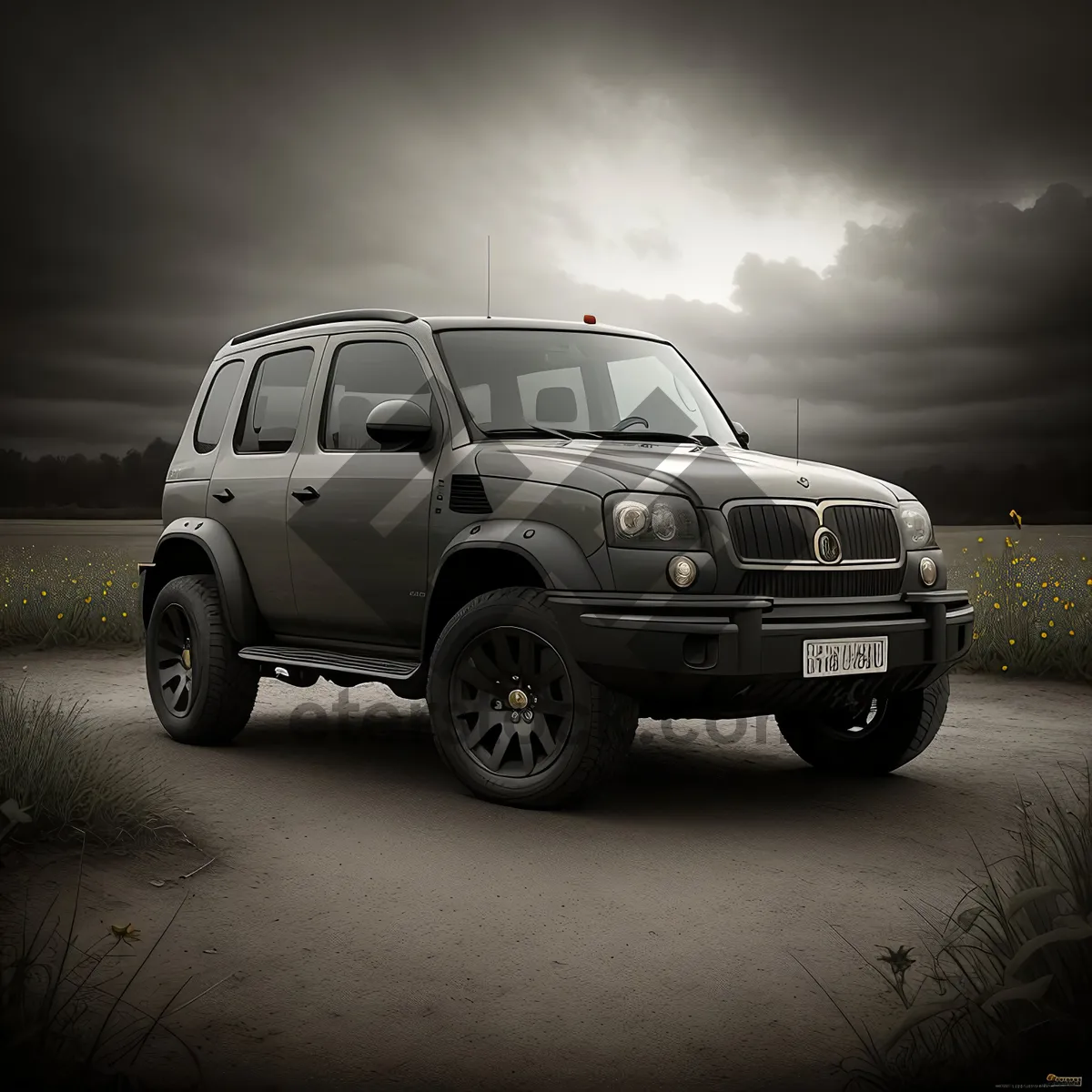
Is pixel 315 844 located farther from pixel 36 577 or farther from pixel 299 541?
pixel 36 577

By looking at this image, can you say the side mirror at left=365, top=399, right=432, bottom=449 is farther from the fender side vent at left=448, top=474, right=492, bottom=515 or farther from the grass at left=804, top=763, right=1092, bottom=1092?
the grass at left=804, top=763, right=1092, bottom=1092

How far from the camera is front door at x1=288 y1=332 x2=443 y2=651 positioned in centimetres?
606

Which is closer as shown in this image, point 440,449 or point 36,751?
point 36,751

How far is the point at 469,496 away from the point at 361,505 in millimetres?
774

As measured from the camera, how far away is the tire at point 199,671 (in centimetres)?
704

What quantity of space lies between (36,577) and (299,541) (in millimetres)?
8605

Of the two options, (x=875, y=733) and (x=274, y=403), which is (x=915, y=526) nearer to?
(x=875, y=733)

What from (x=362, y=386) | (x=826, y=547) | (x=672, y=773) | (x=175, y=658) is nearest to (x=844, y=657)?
(x=826, y=547)

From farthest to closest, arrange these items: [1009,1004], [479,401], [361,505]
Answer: [361,505] < [479,401] < [1009,1004]

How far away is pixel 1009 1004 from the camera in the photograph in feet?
9.49

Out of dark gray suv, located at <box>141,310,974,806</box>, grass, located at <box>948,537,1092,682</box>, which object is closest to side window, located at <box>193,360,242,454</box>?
dark gray suv, located at <box>141,310,974,806</box>

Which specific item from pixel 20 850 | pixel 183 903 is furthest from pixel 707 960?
pixel 20 850

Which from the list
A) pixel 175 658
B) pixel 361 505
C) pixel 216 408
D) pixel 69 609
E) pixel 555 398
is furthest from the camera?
pixel 69 609

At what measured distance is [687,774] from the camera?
6.53 meters
